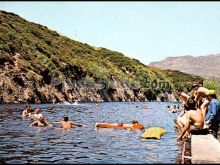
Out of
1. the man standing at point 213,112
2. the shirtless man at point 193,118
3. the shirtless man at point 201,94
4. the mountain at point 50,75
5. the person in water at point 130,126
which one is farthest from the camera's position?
the mountain at point 50,75

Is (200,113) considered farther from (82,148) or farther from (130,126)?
(130,126)

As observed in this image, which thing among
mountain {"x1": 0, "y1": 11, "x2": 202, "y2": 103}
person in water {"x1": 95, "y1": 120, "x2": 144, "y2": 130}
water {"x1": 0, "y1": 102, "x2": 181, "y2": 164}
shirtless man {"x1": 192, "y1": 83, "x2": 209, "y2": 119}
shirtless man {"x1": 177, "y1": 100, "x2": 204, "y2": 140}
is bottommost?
water {"x1": 0, "y1": 102, "x2": 181, "y2": 164}

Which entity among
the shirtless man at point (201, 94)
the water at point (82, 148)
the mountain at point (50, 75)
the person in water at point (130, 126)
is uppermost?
the mountain at point (50, 75)

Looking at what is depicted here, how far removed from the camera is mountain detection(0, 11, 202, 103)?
7994 centimetres

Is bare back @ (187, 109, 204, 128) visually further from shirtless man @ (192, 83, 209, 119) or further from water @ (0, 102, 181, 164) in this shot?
water @ (0, 102, 181, 164)

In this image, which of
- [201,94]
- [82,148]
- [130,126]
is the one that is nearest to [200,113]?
[201,94]

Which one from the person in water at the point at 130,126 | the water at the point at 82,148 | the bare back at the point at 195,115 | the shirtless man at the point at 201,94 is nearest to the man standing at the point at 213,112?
the shirtless man at the point at 201,94

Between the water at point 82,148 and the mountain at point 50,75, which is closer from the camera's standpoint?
the water at point 82,148

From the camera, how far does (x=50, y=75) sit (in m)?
91.0

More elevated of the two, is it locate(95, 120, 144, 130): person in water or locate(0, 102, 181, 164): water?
locate(95, 120, 144, 130): person in water

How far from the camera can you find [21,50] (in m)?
91.2

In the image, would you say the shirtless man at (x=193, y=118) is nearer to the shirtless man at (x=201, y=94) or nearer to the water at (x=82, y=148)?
the shirtless man at (x=201, y=94)

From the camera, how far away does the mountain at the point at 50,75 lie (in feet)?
262

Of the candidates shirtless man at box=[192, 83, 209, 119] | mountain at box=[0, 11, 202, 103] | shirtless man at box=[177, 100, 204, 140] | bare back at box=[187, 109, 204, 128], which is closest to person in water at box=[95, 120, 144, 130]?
shirtless man at box=[192, 83, 209, 119]
